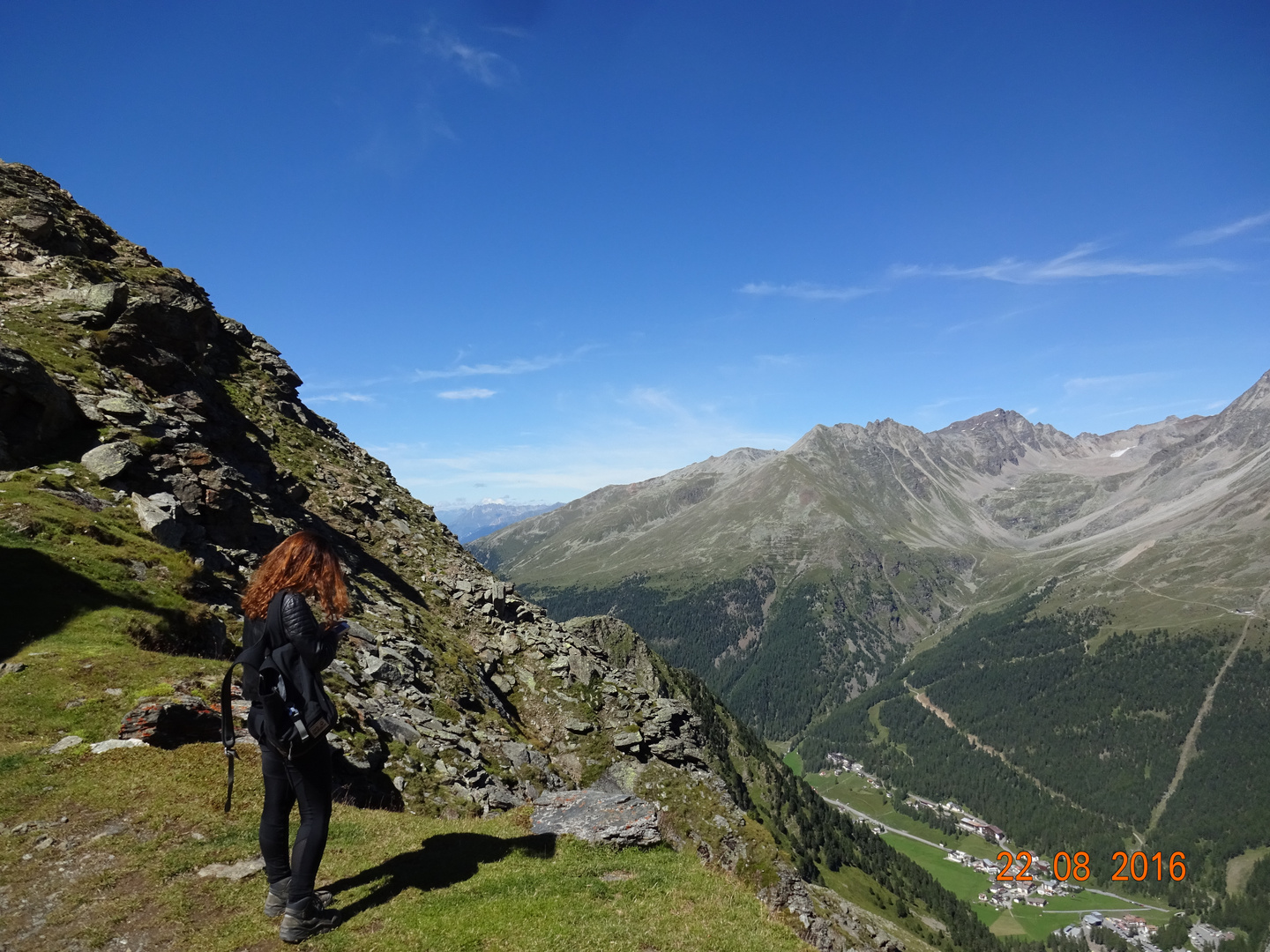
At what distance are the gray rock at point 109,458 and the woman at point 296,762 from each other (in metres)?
26.3

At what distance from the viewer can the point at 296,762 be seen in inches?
414

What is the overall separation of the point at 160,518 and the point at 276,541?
30.7 ft

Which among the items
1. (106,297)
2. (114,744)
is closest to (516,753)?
(114,744)

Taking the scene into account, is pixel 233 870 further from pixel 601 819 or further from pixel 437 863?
pixel 601 819

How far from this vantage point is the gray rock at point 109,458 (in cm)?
2888

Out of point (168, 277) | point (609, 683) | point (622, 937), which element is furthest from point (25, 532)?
point (168, 277)

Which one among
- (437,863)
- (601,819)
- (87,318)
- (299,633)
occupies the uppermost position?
(87,318)

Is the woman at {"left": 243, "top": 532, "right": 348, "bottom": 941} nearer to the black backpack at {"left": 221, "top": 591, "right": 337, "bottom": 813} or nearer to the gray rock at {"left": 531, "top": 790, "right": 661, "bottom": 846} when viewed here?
the black backpack at {"left": 221, "top": 591, "right": 337, "bottom": 813}

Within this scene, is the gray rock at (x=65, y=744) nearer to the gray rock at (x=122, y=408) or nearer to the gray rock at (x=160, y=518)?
the gray rock at (x=160, y=518)

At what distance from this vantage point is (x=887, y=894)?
178 m

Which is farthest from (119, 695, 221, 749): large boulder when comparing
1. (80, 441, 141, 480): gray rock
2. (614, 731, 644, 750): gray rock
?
(614, 731, 644, 750): gray rock

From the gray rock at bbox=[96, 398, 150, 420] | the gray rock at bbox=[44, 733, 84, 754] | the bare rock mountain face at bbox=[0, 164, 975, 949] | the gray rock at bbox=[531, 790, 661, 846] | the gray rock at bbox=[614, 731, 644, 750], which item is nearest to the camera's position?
the gray rock at bbox=[44, 733, 84, 754]

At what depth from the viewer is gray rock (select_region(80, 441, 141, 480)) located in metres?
28.9

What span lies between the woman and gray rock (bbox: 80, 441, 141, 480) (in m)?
26.3
